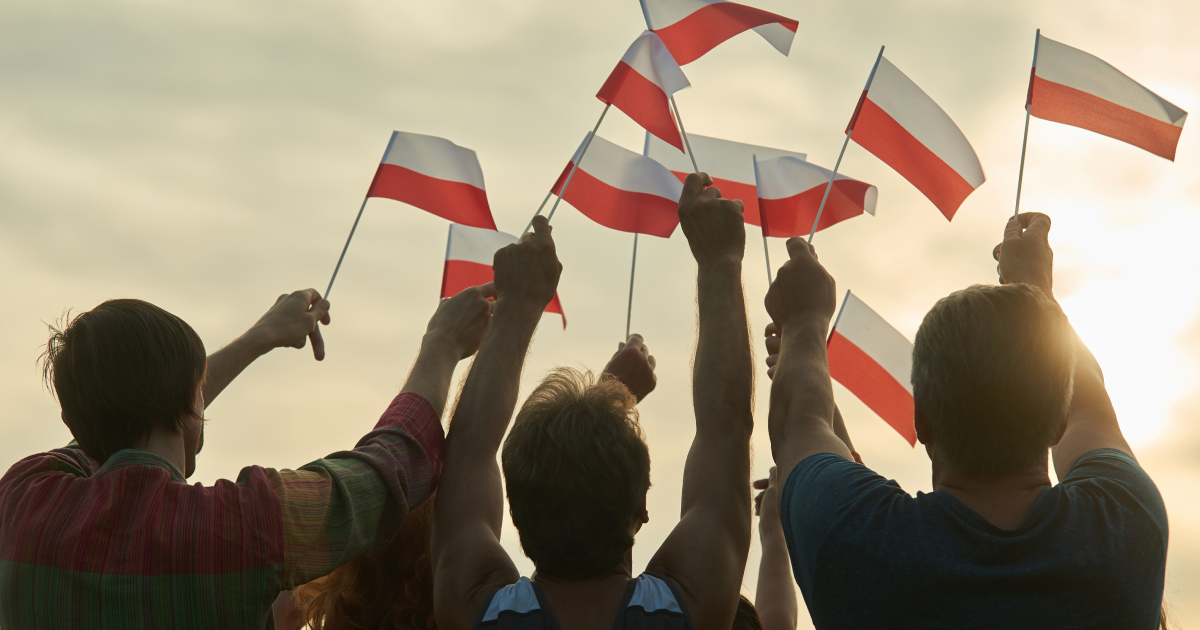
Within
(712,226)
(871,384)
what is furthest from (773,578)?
(871,384)

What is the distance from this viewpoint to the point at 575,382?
96.3 inches

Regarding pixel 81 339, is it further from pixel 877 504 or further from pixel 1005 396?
pixel 1005 396

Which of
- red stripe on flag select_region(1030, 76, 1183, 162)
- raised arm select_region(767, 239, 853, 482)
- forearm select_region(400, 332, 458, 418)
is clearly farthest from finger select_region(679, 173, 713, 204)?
red stripe on flag select_region(1030, 76, 1183, 162)

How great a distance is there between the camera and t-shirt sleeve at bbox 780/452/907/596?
2.05 meters

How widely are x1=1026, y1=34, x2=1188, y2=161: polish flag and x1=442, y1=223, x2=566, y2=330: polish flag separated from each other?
2.71m

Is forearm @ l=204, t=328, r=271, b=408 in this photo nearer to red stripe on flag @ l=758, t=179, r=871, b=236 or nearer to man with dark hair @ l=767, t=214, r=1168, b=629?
man with dark hair @ l=767, t=214, r=1168, b=629

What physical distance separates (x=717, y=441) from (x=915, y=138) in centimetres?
274

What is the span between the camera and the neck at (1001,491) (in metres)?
2.02

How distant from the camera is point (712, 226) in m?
2.92

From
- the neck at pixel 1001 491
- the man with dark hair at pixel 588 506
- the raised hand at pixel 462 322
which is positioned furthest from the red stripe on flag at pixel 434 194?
the neck at pixel 1001 491

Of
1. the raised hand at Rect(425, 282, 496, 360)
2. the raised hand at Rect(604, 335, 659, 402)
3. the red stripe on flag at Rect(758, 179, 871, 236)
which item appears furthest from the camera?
the red stripe on flag at Rect(758, 179, 871, 236)

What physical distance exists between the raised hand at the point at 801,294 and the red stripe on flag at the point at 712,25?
2205 mm

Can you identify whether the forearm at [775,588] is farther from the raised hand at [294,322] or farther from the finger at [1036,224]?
the raised hand at [294,322]

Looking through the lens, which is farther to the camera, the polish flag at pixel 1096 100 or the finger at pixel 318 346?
the polish flag at pixel 1096 100
